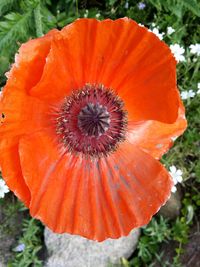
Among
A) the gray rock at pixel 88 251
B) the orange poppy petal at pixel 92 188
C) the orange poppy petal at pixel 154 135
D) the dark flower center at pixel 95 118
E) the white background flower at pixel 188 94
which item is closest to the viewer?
the dark flower center at pixel 95 118

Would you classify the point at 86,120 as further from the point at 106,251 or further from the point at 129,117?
the point at 106,251

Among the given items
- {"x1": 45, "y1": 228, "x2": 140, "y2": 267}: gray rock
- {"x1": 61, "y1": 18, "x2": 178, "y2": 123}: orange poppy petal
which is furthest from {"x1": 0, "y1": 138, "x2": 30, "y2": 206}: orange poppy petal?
{"x1": 45, "y1": 228, "x2": 140, "y2": 267}: gray rock

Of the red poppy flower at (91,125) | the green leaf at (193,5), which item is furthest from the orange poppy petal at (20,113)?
the green leaf at (193,5)

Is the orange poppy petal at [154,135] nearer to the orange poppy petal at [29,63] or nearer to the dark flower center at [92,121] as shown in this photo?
the dark flower center at [92,121]

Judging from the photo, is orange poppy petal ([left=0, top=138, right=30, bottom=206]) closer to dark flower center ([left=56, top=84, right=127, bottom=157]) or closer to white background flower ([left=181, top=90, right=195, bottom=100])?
dark flower center ([left=56, top=84, right=127, bottom=157])

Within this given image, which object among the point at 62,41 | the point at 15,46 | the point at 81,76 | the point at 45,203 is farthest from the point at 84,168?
the point at 15,46
